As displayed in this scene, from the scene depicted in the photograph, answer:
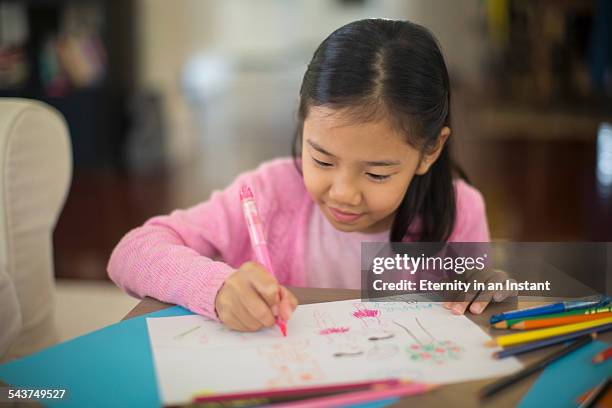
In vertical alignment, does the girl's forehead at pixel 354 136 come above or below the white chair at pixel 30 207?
above

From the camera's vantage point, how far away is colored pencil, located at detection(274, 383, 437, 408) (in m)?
0.48

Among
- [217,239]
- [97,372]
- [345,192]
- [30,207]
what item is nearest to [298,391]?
[97,372]

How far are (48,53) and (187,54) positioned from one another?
1.09 m

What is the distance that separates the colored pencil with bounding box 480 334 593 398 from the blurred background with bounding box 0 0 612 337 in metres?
0.64

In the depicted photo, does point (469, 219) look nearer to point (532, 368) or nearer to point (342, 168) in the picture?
point (342, 168)

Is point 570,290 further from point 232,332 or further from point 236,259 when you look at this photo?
point 236,259

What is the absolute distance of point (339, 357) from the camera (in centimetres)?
58

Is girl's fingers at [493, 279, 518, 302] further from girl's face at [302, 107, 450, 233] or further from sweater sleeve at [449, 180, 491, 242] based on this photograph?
sweater sleeve at [449, 180, 491, 242]

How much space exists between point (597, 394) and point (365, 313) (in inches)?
9.0

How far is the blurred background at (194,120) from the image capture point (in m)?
2.78

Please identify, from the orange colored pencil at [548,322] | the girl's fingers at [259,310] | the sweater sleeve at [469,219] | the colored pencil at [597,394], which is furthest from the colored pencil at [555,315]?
the sweater sleeve at [469,219]

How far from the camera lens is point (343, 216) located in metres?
0.83

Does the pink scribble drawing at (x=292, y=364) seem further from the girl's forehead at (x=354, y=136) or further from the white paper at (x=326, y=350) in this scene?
the girl's forehead at (x=354, y=136)

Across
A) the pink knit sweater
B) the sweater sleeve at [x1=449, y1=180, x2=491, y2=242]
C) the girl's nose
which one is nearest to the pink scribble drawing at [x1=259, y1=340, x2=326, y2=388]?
the pink knit sweater
